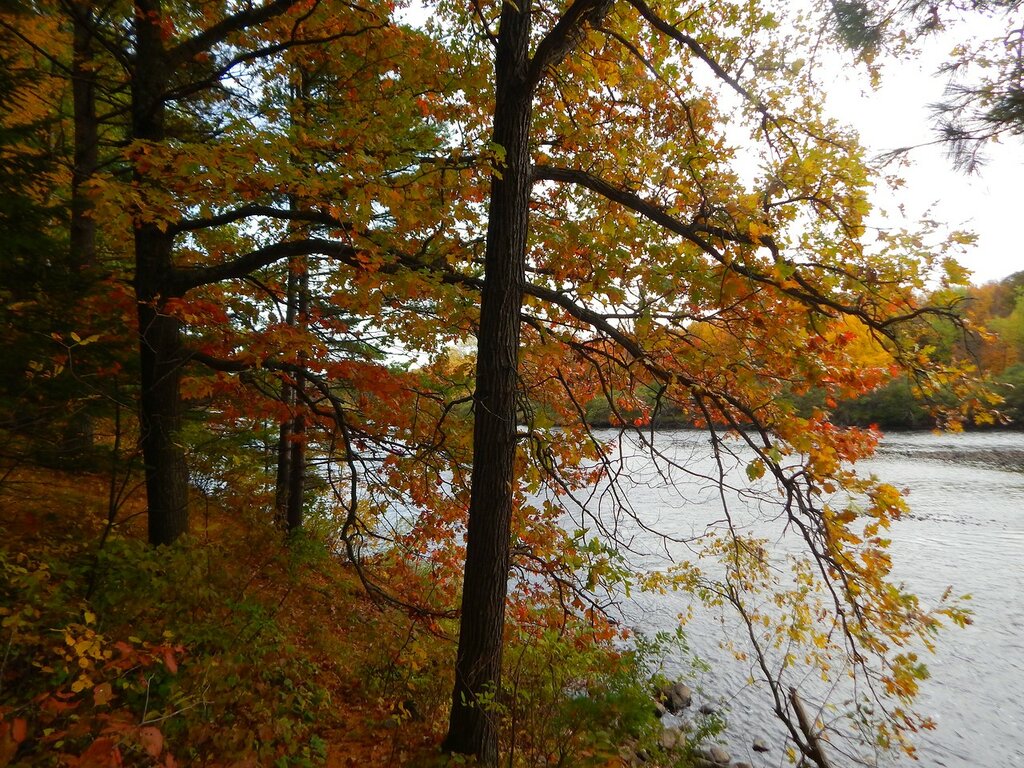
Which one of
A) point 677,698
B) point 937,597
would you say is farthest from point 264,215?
point 937,597

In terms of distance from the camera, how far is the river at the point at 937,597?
686 cm

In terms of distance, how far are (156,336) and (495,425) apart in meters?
3.85

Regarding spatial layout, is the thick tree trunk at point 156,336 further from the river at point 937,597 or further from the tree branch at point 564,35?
the river at point 937,597

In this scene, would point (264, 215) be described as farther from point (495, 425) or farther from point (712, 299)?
point (712, 299)

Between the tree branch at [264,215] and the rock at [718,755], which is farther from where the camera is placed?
the rock at [718,755]

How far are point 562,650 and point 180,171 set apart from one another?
5.70 meters

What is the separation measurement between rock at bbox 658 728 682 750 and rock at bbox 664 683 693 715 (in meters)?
0.87

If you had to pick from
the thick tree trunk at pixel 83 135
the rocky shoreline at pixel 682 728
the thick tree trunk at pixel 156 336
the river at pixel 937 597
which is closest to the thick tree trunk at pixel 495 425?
the river at pixel 937 597

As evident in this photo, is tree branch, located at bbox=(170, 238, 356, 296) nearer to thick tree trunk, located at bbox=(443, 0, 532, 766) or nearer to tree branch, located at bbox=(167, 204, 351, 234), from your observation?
tree branch, located at bbox=(167, 204, 351, 234)

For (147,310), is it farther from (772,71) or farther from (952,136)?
(952,136)

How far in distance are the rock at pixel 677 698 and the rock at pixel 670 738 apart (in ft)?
2.85

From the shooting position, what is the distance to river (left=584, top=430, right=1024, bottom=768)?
22.5 ft

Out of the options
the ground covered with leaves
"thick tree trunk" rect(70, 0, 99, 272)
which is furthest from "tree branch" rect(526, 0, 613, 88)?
"thick tree trunk" rect(70, 0, 99, 272)

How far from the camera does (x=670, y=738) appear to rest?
21.5 feet
